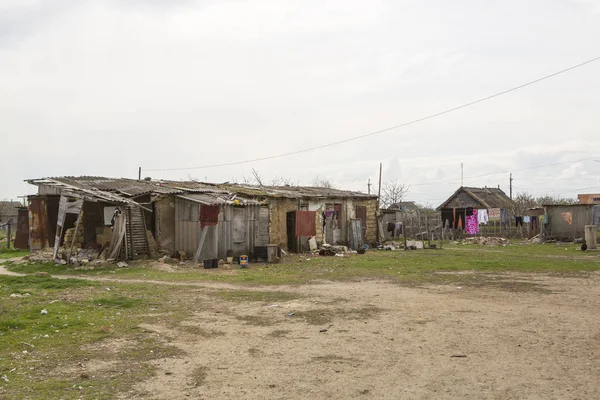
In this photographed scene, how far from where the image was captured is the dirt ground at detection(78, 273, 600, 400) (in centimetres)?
543

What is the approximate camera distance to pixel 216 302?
430 inches

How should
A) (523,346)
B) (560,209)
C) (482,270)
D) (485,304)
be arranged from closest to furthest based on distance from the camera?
1. (523,346)
2. (485,304)
3. (482,270)
4. (560,209)

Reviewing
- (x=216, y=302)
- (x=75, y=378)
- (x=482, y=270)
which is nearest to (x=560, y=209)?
(x=482, y=270)

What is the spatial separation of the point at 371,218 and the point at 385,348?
2349cm

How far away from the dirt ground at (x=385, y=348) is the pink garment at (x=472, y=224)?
23.1 meters

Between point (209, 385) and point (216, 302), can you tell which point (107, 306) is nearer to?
point (216, 302)

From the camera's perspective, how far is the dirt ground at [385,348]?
5430 millimetres

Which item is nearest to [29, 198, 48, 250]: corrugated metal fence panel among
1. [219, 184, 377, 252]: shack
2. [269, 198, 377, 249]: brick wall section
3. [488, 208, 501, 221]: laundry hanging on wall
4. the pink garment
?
[219, 184, 377, 252]: shack

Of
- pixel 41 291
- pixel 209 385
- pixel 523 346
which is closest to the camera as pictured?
pixel 209 385

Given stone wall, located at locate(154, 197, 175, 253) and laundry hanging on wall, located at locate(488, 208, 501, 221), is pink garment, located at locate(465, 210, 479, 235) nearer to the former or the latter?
laundry hanging on wall, located at locate(488, 208, 501, 221)

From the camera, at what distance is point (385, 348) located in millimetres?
7008

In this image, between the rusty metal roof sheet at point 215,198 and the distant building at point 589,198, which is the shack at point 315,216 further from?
the distant building at point 589,198

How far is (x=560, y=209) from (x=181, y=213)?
22.7 metres

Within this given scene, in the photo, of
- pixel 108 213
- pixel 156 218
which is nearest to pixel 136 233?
pixel 156 218
